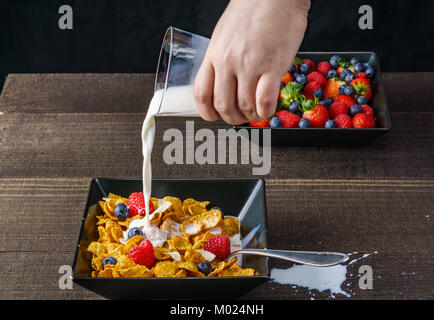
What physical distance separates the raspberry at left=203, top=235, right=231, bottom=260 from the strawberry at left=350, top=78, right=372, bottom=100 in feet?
2.21

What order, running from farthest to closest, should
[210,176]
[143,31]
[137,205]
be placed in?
[143,31], [210,176], [137,205]

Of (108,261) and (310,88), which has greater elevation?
(310,88)

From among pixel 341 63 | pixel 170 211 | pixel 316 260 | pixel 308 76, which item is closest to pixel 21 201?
pixel 170 211

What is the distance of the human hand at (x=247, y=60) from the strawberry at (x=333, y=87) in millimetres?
581

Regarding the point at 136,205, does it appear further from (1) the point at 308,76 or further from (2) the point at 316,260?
(1) the point at 308,76

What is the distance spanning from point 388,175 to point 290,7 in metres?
0.55

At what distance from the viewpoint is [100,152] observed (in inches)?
51.6

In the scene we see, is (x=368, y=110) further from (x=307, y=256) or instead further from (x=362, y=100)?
(x=307, y=256)

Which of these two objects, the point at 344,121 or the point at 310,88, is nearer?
the point at 344,121

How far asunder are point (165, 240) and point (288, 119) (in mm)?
494

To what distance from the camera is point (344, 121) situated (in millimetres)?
1313

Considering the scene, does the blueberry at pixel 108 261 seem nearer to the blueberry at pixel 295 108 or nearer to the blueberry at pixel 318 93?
the blueberry at pixel 295 108

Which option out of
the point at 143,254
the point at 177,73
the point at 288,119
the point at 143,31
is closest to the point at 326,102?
the point at 288,119

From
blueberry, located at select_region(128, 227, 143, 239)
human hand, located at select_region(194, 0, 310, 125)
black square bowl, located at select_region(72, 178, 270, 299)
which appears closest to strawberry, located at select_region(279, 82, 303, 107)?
black square bowl, located at select_region(72, 178, 270, 299)
